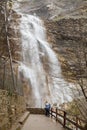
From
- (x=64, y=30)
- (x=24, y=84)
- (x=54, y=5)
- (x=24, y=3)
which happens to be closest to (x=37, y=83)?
(x=24, y=84)

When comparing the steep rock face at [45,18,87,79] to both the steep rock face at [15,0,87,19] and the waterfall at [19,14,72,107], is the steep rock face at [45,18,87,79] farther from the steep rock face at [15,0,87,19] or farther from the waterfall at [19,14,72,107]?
the steep rock face at [15,0,87,19]

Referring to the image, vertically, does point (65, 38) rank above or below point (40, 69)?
above

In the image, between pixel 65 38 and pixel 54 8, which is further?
pixel 54 8

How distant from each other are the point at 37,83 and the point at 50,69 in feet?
12.7

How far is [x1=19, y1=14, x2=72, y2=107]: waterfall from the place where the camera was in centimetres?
3684

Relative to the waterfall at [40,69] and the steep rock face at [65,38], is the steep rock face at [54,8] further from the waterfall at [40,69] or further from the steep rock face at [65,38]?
Answer: the waterfall at [40,69]

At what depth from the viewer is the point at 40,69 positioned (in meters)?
40.1

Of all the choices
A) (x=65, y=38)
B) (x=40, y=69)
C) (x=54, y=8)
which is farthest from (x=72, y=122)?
(x=54, y=8)

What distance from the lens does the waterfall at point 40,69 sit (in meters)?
36.8

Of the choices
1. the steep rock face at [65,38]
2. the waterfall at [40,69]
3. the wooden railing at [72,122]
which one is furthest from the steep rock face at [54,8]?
the wooden railing at [72,122]

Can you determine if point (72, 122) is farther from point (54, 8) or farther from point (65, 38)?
point (54, 8)

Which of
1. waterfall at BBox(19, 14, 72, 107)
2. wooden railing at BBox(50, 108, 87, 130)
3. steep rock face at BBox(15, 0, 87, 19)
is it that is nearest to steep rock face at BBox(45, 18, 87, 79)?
waterfall at BBox(19, 14, 72, 107)

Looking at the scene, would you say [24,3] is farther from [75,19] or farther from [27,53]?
[27,53]

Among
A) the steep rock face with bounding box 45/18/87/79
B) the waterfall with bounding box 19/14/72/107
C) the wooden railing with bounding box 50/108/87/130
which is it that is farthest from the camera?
the steep rock face with bounding box 45/18/87/79
